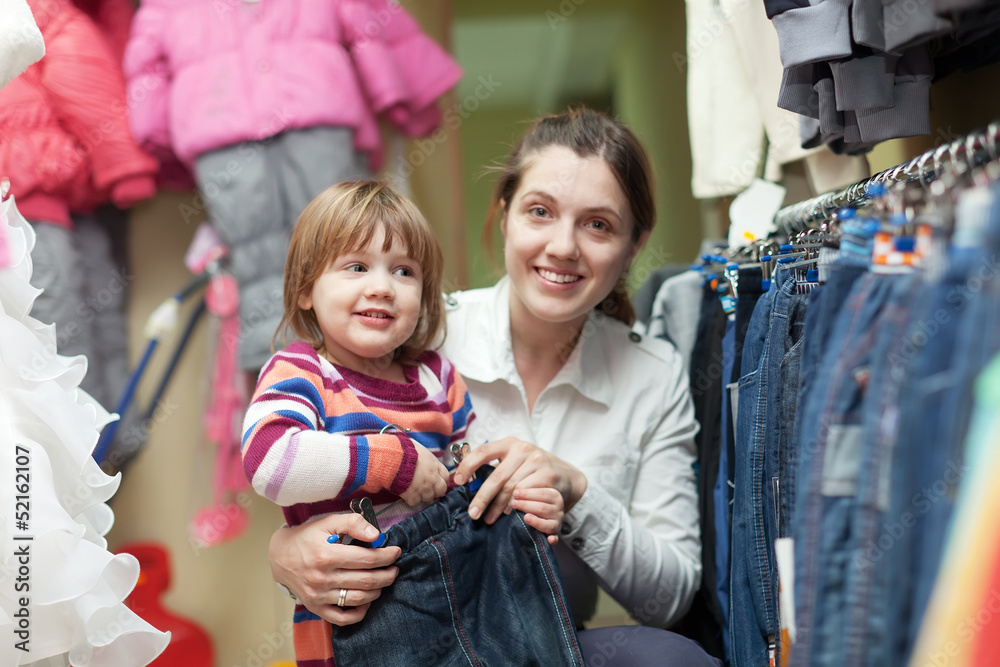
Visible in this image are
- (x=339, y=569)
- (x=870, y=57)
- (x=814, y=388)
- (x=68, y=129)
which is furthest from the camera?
(x=68, y=129)

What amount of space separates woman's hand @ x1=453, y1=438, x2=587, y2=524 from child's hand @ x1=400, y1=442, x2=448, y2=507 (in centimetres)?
3

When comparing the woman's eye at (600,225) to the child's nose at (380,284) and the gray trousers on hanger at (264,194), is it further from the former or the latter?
the gray trousers on hanger at (264,194)

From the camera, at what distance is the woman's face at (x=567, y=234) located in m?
1.37

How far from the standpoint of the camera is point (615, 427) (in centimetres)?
144

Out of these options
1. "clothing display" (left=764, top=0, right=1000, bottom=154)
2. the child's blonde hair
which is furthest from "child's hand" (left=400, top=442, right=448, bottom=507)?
"clothing display" (left=764, top=0, right=1000, bottom=154)

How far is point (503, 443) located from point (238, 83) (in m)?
1.21

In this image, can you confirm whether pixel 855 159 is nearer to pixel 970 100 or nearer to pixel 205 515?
pixel 970 100

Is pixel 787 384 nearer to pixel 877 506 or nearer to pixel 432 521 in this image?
pixel 877 506

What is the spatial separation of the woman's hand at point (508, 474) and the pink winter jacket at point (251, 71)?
1.07 metres

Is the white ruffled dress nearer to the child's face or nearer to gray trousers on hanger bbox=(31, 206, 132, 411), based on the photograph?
the child's face

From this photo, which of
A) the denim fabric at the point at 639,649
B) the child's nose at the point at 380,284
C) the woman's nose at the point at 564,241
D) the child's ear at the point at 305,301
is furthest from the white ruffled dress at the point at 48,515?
the woman's nose at the point at 564,241

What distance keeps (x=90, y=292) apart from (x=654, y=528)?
1.54m

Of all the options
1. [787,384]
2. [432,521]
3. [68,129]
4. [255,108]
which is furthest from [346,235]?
[68,129]

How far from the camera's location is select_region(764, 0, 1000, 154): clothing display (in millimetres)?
992
